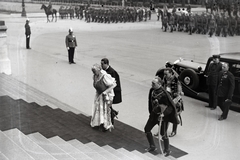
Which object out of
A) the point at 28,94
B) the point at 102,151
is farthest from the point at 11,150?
the point at 28,94

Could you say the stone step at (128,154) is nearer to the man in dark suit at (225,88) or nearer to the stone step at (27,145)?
the stone step at (27,145)

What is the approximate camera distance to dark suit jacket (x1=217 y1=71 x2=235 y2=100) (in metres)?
8.45

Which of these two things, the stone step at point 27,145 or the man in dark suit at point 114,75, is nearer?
the stone step at point 27,145

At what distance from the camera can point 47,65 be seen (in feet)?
48.2

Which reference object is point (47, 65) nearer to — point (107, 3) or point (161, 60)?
point (161, 60)

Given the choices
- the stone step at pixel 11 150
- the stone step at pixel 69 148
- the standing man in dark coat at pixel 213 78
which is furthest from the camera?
the standing man in dark coat at pixel 213 78

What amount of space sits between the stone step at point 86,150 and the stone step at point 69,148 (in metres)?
0.10

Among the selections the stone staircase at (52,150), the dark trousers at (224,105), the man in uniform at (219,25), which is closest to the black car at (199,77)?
the dark trousers at (224,105)

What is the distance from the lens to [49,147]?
6.11 m

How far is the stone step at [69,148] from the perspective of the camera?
230 inches

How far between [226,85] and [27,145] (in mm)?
5131

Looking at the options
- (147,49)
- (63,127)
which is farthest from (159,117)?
(147,49)

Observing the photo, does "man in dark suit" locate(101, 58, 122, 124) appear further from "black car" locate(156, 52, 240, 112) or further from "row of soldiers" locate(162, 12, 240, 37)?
"row of soldiers" locate(162, 12, 240, 37)

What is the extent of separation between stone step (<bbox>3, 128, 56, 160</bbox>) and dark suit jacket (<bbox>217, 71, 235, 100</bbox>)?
4857 mm
